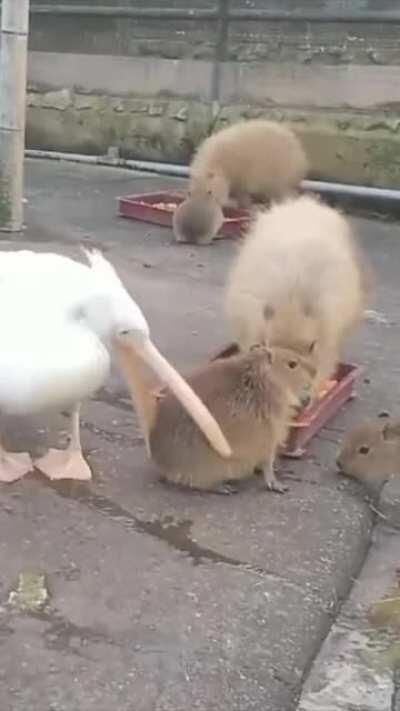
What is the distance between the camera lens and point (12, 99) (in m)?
4.88

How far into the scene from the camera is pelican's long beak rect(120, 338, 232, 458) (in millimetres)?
2363

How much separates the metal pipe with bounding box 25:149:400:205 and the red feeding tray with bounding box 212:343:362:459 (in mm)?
3121

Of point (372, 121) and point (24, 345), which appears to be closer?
point (24, 345)

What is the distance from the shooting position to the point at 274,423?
2.51 meters

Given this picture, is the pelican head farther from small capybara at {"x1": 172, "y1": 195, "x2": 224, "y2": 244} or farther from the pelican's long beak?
small capybara at {"x1": 172, "y1": 195, "x2": 224, "y2": 244}

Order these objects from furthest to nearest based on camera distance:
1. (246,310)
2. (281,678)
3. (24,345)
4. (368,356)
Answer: (368,356)
(246,310)
(24,345)
(281,678)

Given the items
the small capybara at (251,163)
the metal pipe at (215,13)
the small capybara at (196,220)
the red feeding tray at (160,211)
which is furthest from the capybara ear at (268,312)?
the metal pipe at (215,13)

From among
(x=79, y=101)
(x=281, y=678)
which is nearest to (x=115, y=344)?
(x=281, y=678)

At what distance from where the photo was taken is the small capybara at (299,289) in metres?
2.77

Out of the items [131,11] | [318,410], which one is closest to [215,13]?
[131,11]

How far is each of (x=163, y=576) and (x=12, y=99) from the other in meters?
3.22

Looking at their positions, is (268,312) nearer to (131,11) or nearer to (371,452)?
(371,452)

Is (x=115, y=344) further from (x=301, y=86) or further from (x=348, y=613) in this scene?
(x=301, y=86)

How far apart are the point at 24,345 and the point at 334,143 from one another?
4.51 meters
